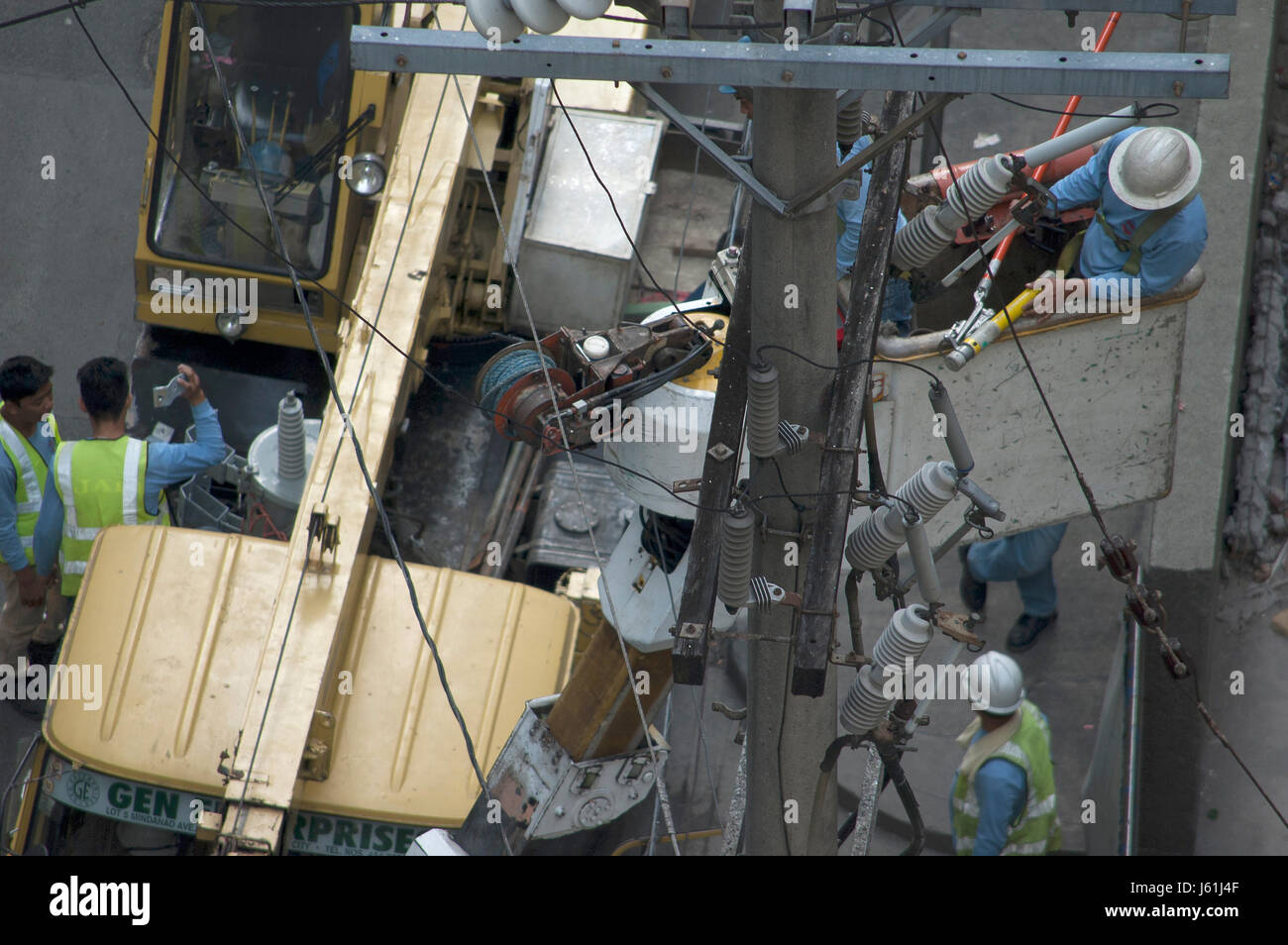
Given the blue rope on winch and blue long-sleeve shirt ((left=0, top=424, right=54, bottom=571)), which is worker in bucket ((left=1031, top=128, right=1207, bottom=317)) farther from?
blue long-sleeve shirt ((left=0, top=424, right=54, bottom=571))

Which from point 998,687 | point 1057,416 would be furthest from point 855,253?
point 998,687

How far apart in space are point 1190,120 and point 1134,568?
6428 millimetres

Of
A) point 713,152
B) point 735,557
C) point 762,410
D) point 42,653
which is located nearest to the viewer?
point 713,152

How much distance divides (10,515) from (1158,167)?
18.6 feet

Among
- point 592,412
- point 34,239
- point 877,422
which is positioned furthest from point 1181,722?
point 34,239

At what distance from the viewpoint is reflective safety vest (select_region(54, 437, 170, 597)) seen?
7043 mm

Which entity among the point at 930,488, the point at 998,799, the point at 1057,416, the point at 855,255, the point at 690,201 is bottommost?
the point at 998,799

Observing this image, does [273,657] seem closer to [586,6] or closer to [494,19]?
[494,19]

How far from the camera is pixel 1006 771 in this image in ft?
20.1

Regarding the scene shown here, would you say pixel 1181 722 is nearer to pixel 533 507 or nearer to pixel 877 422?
pixel 877 422

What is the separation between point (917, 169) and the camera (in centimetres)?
914

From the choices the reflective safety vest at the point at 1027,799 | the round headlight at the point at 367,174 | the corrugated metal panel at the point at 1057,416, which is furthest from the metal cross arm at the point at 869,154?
the round headlight at the point at 367,174

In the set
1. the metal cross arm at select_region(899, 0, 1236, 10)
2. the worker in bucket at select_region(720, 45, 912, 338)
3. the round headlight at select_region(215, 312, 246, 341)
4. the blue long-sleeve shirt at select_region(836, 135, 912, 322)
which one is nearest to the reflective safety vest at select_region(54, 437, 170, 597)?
the round headlight at select_region(215, 312, 246, 341)

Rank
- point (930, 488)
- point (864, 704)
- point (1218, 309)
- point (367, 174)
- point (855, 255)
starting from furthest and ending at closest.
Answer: point (1218, 309) < point (367, 174) < point (855, 255) < point (864, 704) < point (930, 488)
